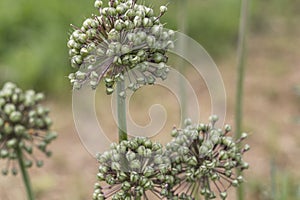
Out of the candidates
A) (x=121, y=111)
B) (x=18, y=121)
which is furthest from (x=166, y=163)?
(x=18, y=121)

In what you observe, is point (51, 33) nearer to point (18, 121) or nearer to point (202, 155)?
point (18, 121)

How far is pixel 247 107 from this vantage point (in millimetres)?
7125

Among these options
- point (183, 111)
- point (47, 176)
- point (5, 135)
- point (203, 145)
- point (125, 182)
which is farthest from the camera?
point (47, 176)

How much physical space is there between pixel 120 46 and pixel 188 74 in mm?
5949

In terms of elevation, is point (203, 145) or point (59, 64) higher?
point (59, 64)

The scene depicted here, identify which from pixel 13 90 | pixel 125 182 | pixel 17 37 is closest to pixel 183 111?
pixel 13 90

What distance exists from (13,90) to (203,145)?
1281 millimetres

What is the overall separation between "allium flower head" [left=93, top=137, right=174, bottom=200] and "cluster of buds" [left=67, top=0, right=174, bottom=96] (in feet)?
0.81

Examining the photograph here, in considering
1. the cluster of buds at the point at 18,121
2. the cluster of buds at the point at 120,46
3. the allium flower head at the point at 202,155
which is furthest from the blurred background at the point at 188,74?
the cluster of buds at the point at 120,46

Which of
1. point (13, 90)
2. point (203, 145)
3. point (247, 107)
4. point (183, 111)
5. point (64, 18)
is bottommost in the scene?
point (203, 145)

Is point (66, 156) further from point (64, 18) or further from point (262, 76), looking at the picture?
point (262, 76)

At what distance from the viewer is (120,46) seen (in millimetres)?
2166

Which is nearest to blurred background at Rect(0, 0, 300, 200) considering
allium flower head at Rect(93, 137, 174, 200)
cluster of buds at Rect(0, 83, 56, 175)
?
cluster of buds at Rect(0, 83, 56, 175)

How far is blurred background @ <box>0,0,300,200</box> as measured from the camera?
235 inches
